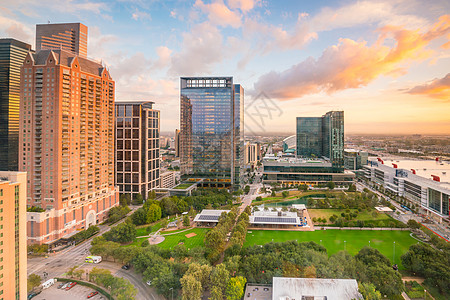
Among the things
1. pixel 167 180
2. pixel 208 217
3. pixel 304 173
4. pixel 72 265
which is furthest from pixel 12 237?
pixel 304 173

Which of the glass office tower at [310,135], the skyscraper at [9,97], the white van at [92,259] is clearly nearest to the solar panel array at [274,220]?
the white van at [92,259]

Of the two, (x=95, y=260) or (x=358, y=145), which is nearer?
(x=95, y=260)

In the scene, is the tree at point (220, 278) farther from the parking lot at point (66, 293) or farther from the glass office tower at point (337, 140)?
the glass office tower at point (337, 140)

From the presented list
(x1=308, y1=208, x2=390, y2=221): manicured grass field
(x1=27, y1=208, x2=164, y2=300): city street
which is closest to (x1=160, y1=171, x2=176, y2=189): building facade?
(x1=27, y1=208, x2=164, y2=300): city street

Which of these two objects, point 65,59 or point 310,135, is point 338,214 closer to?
point 65,59

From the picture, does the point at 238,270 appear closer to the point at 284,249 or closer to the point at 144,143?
the point at 284,249

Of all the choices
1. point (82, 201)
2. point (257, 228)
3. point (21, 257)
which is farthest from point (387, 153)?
point (21, 257)
